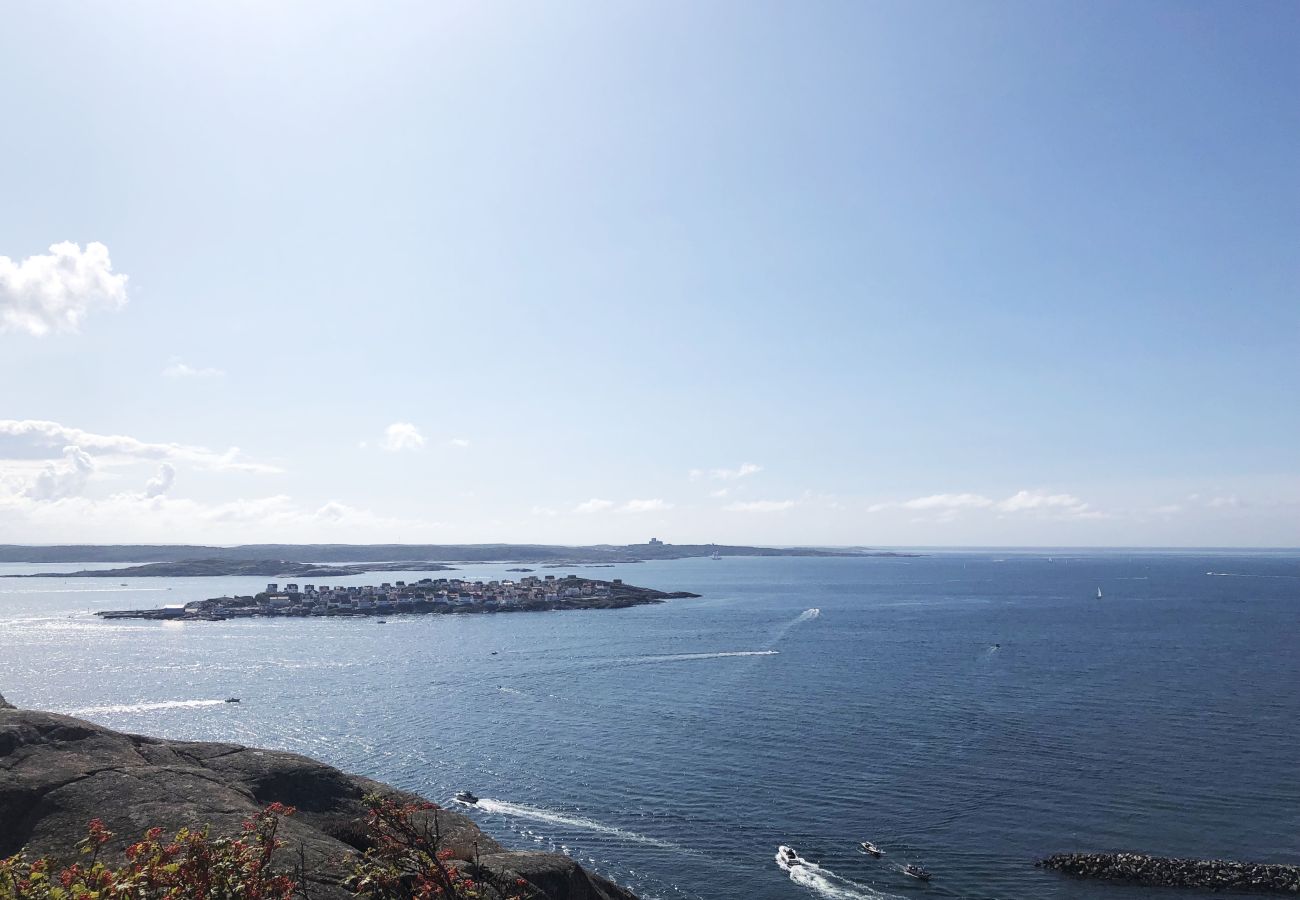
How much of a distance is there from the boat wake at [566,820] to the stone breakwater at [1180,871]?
56.5 feet

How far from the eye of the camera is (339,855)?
524 inches

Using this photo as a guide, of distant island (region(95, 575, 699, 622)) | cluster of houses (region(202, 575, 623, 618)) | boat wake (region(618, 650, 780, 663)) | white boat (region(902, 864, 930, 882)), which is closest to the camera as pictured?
white boat (region(902, 864, 930, 882))

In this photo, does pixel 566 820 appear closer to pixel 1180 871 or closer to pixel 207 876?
pixel 1180 871

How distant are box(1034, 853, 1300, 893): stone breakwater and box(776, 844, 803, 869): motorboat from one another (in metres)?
10.6

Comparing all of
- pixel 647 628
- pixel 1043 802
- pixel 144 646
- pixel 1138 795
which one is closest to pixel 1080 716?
pixel 1138 795

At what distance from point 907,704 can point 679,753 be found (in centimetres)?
2333

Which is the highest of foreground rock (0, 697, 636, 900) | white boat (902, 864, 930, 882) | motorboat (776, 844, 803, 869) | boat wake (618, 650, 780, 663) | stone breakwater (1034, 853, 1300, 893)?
foreground rock (0, 697, 636, 900)

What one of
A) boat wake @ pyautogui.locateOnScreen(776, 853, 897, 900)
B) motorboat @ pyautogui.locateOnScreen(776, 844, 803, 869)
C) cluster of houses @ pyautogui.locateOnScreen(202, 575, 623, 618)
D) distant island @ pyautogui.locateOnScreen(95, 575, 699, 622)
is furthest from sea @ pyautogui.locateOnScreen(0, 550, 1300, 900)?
cluster of houses @ pyautogui.locateOnScreen(202, 575, 623, 618)

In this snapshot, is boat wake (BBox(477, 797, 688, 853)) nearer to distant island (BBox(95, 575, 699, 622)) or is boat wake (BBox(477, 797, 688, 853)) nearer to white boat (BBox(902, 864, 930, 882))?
white boat (BBox(902, 864, 930, 882))

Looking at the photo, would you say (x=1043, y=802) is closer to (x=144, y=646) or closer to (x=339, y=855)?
(x=339, y=855)

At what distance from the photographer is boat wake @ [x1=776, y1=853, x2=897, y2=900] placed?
3053 centimetres

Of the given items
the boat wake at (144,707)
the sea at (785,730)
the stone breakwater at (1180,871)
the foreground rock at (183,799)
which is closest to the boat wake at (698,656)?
the sea at (785,730)

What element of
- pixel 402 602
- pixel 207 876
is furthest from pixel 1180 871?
pixel 402 602

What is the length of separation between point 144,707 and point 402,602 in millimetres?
93038
